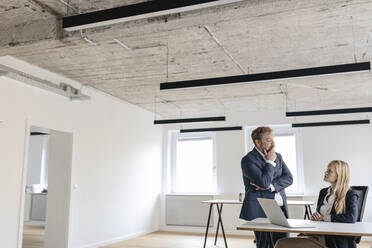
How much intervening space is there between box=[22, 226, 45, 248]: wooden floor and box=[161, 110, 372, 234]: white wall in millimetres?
2840

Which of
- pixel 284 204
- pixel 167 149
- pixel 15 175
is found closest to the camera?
pixel 284 204

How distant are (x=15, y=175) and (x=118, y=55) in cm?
211

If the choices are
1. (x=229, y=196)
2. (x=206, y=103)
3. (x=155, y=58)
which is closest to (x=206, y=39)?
(x=155, y=58)

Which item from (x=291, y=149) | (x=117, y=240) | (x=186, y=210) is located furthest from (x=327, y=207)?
(x=186, y=210)

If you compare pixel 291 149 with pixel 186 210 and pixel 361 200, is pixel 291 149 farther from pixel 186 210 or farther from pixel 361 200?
pixel 361 200

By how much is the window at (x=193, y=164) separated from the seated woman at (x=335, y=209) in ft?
18.9

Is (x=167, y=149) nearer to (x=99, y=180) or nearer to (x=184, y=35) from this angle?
(x=99, y=180)

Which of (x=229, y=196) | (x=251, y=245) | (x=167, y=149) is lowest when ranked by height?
(x=251, y=245)

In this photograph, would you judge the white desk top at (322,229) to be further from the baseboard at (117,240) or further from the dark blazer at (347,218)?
the baseboard at (117,240)

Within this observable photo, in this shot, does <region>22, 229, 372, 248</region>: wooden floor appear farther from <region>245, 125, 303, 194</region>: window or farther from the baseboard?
<region>245, 125, 303, 194</region>: window

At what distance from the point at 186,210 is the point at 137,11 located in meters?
7.05

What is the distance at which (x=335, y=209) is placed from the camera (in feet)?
10.1

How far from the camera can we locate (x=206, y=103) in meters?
7.97

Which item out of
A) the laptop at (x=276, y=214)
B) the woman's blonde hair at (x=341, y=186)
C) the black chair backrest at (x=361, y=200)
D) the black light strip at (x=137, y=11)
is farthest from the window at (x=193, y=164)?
the black light strip at (x=137, y=11)
